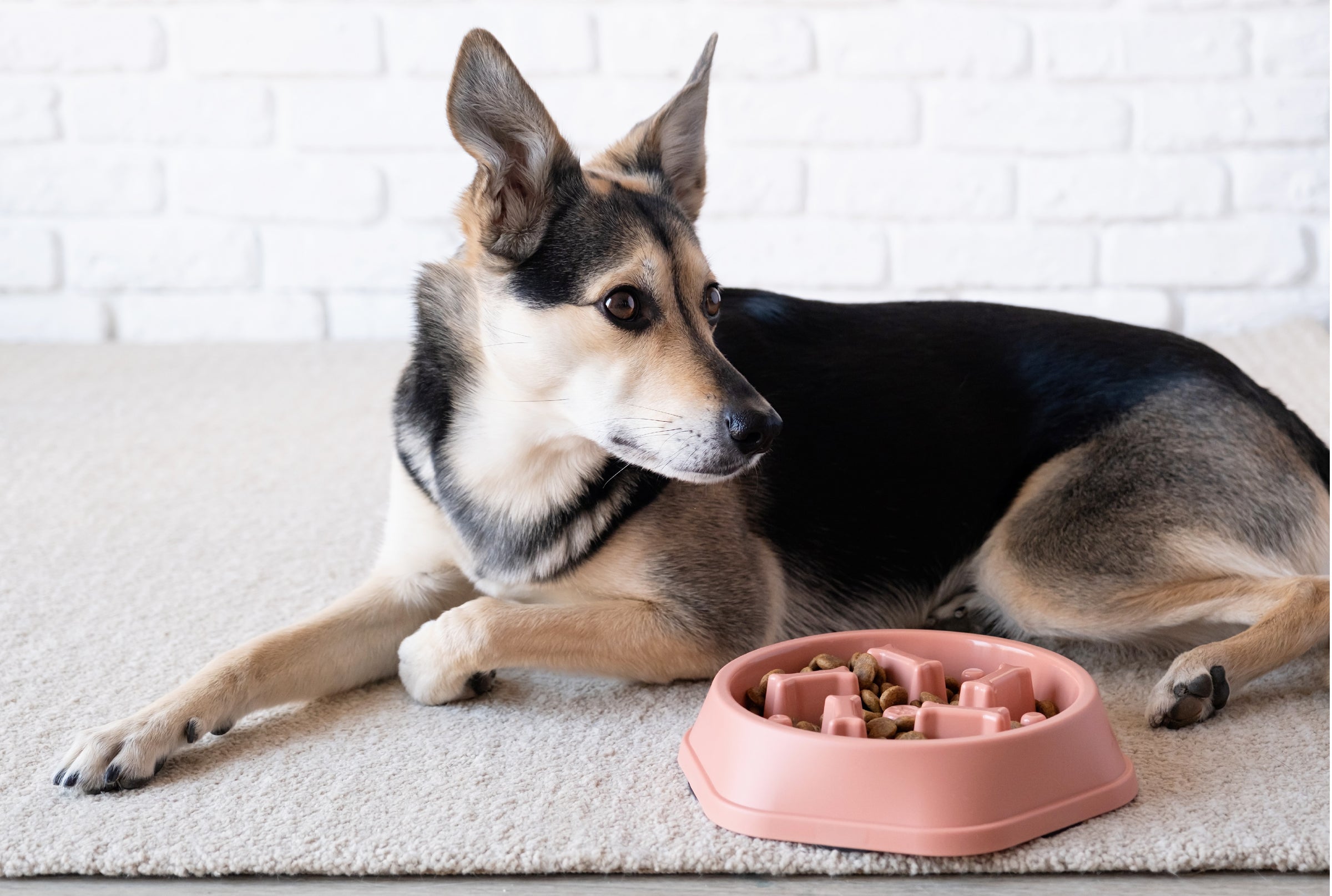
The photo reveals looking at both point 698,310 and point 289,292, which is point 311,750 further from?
point 289,292

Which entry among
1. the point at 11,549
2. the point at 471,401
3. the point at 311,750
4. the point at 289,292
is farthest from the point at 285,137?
the point at 311,750

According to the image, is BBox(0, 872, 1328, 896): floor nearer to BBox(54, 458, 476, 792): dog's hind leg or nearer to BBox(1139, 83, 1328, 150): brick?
BBox(54, 458, 476, 792): dog's hind leg

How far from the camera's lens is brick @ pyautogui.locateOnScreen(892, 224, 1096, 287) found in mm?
3865

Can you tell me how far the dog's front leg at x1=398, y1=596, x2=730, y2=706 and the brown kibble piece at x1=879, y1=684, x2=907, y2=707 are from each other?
12.6 inches

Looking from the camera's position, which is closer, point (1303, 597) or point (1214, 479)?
point (1303, 597)

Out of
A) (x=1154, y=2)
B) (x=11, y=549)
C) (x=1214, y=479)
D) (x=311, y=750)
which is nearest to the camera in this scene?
(x=311, y=750)

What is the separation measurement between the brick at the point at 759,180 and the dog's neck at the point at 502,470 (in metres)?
2.23

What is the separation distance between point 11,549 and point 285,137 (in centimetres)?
202

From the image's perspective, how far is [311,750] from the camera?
1591 millimetres

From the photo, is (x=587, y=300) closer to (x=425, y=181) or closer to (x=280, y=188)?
(x=425, y=181)

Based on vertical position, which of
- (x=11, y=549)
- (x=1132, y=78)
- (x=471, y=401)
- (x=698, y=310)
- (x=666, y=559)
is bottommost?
(x=11, y=549)

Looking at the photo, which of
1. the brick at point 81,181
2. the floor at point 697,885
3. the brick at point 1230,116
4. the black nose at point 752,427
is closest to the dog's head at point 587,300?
the black nose at point 752,427

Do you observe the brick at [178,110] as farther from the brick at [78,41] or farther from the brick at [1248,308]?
the brick at [1248,308]

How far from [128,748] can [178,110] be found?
306cm
